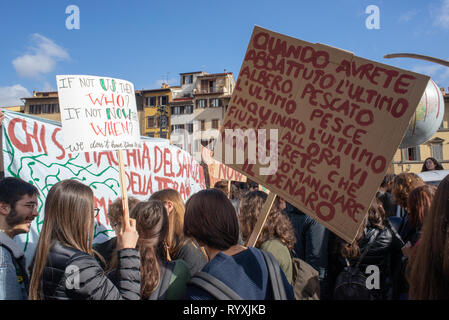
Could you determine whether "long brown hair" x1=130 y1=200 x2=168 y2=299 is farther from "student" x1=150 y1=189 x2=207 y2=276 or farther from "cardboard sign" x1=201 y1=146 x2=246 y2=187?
"cardboard sign" x1=201 y1=146 x2=246 y2=187

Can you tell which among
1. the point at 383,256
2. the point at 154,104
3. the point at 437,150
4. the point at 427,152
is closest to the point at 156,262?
the point at 383,256

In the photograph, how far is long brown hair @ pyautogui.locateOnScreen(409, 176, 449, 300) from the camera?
4.93 feet

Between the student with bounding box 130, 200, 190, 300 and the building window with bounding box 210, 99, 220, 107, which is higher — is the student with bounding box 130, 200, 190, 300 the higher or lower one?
the lower one

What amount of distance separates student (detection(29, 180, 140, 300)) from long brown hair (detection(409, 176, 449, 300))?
4.85 feet

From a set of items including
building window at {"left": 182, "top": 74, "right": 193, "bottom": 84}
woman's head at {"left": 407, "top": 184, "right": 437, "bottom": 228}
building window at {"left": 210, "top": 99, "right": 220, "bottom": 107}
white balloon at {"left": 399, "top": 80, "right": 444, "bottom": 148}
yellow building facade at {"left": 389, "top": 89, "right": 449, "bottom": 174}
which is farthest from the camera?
building window at {"left": 182, "top": 74, "right": 193, "bottom": 84}

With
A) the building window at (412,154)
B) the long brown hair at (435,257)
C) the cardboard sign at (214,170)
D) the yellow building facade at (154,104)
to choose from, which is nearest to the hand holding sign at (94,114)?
the long brown hair at (435,257)

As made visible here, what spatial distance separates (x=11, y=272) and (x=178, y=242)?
3.71 ft

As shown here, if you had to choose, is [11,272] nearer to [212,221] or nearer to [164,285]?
[164,285]

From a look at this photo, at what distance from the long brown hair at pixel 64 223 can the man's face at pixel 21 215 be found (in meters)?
0.51

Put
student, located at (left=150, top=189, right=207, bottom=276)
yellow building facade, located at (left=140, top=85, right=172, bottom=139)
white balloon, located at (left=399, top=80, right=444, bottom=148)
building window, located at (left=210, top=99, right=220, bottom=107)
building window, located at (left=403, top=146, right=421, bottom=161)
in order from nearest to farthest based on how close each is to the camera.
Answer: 1. student, located at (left=150, top=189, right=207, bottom=276)
2. white balloon, located at (left=399, top=80, right=444, bottom=148)
3. building window, located at (left=403, top=146, right=421, bottom=161)
4. building window, located at (left=210, top=99, right=220, bottom=107)
5. yellow building facade, located at (left=140, top=85, right=172, bottom=139)

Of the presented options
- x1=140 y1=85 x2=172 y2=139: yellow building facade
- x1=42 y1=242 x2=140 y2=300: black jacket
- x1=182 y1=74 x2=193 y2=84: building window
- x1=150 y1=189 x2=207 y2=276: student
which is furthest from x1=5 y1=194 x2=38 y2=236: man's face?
x1=182 y1=74 x2=193 y2=84: building window

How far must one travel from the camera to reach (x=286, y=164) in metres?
2.23

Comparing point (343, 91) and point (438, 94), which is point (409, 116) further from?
point (438, 94)

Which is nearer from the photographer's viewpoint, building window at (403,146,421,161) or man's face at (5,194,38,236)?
man's face at (5,194,38,236)
